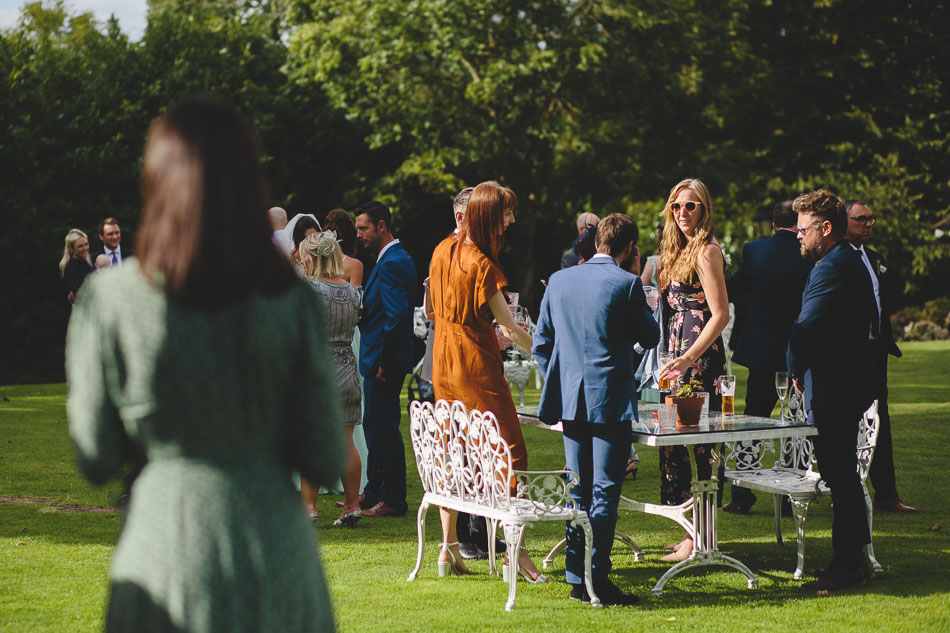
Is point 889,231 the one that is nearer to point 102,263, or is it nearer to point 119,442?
point 102,263

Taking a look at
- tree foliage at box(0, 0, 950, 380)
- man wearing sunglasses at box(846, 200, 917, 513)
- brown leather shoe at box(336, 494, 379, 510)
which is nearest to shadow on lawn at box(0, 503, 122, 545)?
brown leather shoe at box(336, 494, 379, 510)

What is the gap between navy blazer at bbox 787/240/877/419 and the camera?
18.4ft

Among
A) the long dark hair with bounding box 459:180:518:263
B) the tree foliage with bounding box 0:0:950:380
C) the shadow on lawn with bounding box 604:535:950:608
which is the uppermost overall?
the tree foliage with bounding box 0:0:950:380

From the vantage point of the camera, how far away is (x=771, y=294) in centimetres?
745

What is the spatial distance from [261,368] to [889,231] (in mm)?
34757

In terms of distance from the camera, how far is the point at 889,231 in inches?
Answer: 1328

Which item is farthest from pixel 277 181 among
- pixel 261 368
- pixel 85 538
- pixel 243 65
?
pixel 261 368

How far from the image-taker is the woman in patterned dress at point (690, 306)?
626 centimetres

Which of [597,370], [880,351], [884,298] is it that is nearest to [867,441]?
[880,351]

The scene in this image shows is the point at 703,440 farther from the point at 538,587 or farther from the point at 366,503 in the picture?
the point at 366,503

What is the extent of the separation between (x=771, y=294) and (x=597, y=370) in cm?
273

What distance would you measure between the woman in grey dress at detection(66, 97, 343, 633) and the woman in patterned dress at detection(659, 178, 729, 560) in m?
4.42

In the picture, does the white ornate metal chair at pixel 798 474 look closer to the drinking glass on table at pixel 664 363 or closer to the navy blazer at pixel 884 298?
the drinking glass on table at pixel 664 363

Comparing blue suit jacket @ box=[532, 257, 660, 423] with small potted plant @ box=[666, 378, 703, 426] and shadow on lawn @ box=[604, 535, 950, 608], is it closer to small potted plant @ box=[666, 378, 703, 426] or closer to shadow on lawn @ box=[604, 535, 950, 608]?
small potted plant @ box=[666, 378, 703, 426]
